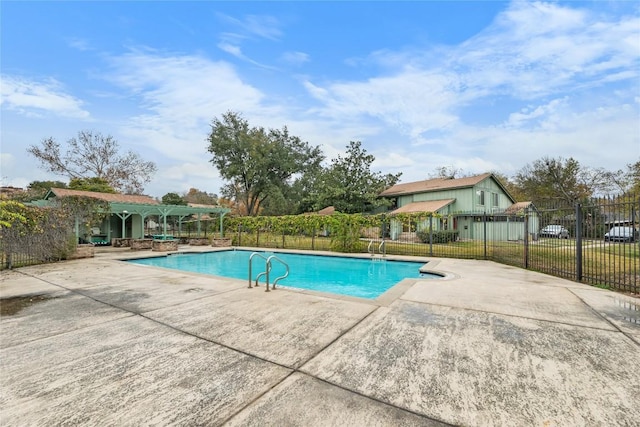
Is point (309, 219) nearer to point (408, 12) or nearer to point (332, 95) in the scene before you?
point (332, 95)

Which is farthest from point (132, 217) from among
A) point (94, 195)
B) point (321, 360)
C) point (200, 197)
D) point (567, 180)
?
point (567, 180)

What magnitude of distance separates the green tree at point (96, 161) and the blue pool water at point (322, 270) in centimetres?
2082

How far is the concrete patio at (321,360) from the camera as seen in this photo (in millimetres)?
2111

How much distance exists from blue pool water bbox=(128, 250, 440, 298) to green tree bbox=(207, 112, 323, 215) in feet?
56.4

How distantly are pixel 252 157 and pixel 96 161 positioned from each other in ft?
50.5

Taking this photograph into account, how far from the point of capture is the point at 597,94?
558 inches

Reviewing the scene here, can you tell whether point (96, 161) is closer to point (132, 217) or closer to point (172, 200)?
point (172, 200)

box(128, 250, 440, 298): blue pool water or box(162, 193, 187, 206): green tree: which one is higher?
box(162, 193, 187, 206): green tree

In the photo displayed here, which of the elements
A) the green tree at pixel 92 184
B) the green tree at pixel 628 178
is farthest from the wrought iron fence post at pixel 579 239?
the green tree at pixel 92 184

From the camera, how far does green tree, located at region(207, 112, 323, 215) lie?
3120 centimetres

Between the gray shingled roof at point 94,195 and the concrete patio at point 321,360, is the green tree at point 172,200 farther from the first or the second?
the concrete patio at point 321,360

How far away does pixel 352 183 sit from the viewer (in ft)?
85.7

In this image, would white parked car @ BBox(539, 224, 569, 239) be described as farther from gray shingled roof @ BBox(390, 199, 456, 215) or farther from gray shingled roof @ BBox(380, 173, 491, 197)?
gray shingled roof @ BBox(380, 173, 491, 197)

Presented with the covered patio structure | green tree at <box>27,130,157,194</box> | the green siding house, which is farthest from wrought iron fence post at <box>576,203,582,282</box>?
green tree at <box>27,130,157,194</box>
